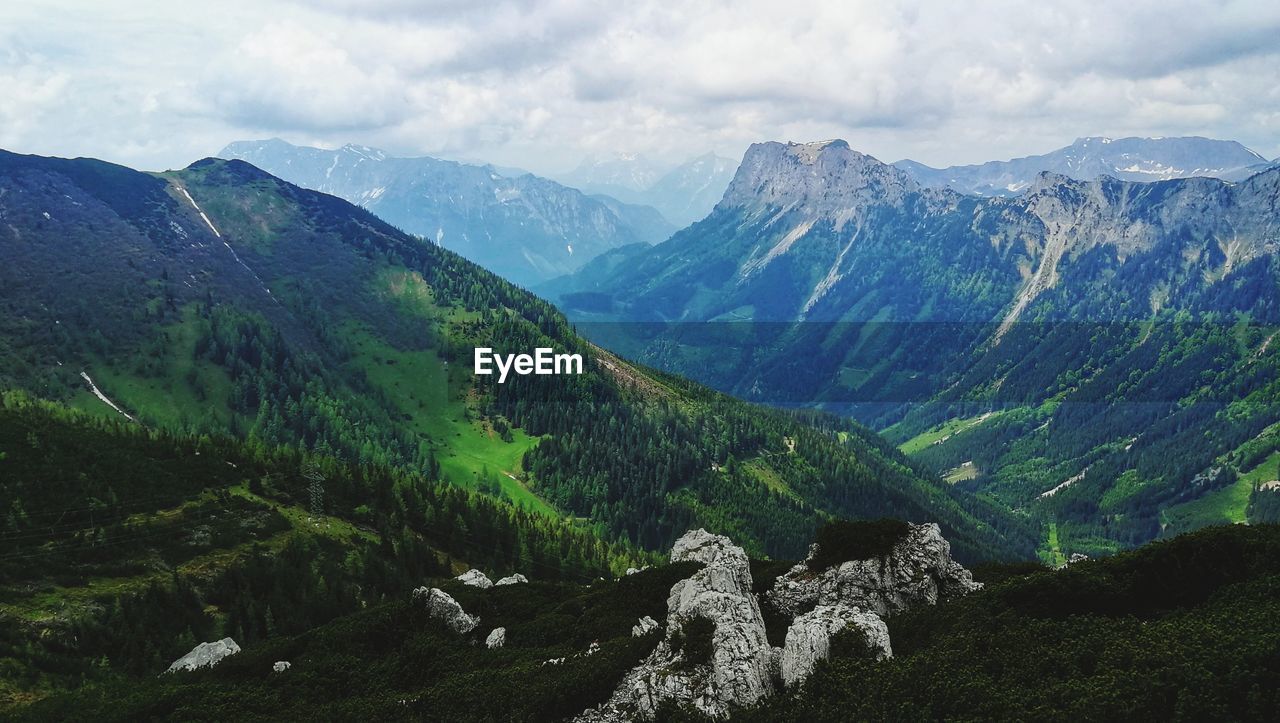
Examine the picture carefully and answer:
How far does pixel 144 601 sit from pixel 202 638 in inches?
359

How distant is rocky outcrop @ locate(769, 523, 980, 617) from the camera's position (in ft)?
220

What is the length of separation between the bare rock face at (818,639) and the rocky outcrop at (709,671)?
1.67m

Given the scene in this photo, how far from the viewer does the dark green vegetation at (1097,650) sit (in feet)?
113

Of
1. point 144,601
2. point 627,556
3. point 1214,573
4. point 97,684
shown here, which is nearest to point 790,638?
point 1214,573

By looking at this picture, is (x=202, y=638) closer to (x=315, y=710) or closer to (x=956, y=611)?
(x=315, y=710)

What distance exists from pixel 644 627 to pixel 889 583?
937 inches

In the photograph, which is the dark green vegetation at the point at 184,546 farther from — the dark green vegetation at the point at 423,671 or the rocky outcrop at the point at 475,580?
the dark green vegetation at the point at 423,671

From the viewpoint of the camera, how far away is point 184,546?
10888cm

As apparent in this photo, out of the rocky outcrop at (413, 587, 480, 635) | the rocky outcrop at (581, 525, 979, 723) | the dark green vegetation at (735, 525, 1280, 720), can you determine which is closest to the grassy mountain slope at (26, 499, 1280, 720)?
the dark green vegetation at (735, 525, 1280, 720)

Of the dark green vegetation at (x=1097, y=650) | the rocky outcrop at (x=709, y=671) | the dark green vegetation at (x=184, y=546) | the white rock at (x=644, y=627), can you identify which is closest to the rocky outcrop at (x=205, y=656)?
the dark green vegetation at (x=184, y=546)

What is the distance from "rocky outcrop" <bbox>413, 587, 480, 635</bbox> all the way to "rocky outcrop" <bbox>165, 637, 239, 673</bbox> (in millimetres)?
20971

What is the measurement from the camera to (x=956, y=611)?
187 feet

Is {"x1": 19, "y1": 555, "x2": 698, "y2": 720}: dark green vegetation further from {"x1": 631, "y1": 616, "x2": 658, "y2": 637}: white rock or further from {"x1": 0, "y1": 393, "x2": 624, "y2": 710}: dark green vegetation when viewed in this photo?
{"x1": 0, "y1": 393, "x2": 624, "y2": 710}: dark green vegetation

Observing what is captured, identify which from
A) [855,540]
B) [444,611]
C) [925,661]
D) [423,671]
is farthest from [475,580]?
[925,661]
